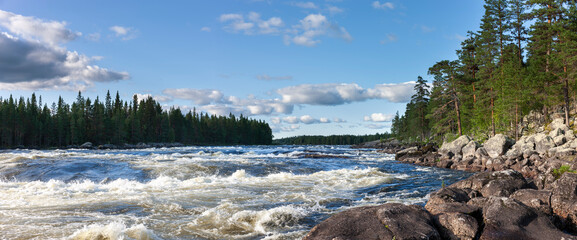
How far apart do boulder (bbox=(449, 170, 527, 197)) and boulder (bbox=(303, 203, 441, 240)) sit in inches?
173

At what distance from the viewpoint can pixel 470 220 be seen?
714 centimetres

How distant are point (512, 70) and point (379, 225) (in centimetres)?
3780

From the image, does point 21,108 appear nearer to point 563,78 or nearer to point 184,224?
point 184,224

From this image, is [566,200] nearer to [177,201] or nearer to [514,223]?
[514,223]

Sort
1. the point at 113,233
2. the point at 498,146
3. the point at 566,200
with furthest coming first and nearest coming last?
the point at 498,146 < the point at 566,200 < the point at 113,233

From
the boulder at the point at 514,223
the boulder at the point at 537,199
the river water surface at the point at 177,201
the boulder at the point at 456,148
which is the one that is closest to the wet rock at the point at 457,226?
the boulder at the point at 514,223

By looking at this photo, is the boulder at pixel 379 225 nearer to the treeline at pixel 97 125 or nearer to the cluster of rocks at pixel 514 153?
the cluster of rocks at pixel 514 153

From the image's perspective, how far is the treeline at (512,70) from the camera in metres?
32.9

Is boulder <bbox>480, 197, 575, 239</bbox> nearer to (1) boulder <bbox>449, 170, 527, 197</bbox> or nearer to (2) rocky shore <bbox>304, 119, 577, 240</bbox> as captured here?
(2) rocky shore <bbox>304, 119, 577, 240</bbox>

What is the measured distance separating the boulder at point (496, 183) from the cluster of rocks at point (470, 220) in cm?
183

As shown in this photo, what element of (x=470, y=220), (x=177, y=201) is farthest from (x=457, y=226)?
(x=177, y=201)

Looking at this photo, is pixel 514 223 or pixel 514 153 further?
pixel 514 153

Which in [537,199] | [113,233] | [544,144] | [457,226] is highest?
[544,144]

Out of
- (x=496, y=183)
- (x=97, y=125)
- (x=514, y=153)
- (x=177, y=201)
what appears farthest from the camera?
(x=97, y=125)
